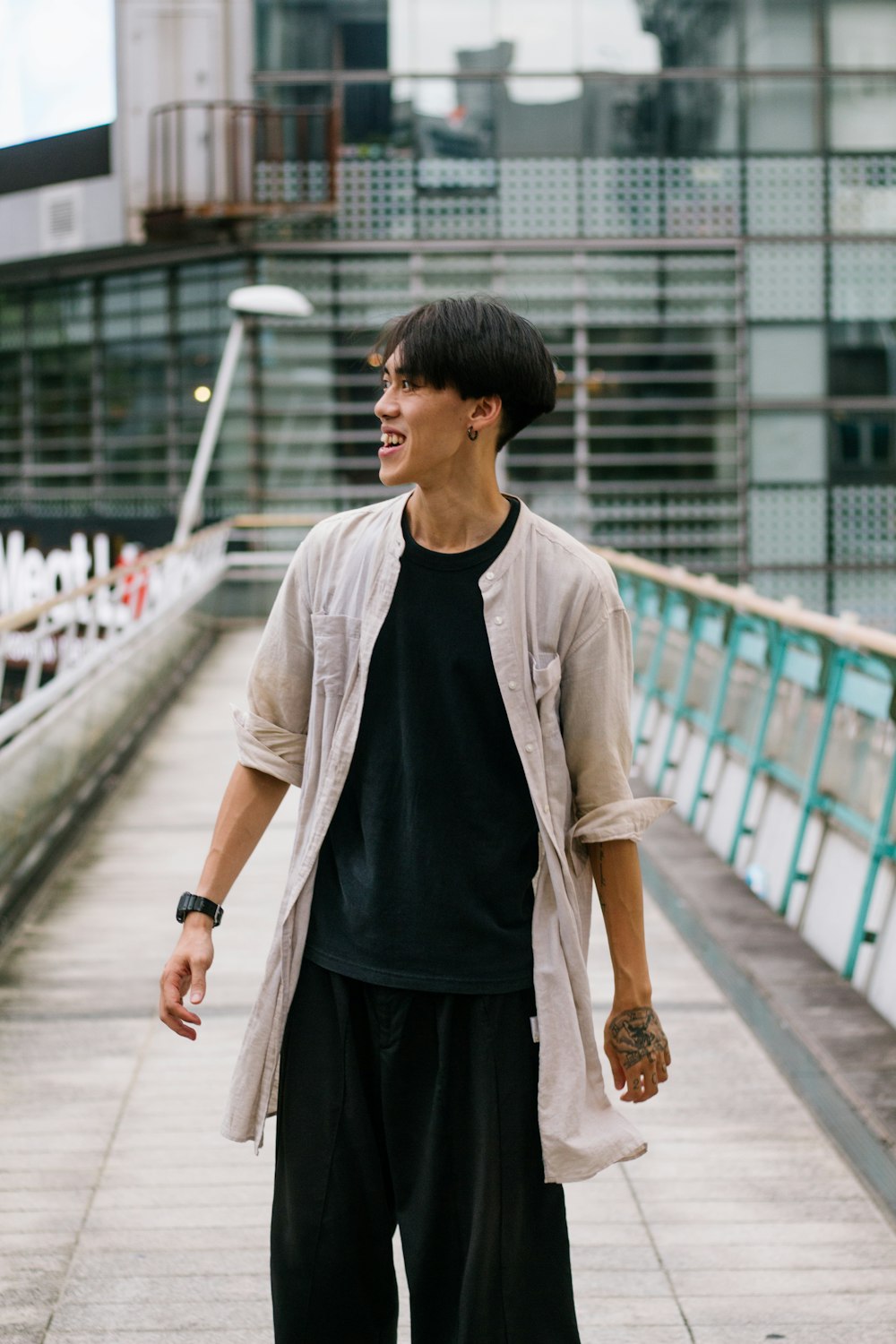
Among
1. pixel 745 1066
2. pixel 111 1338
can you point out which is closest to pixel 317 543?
pixel 111 1338

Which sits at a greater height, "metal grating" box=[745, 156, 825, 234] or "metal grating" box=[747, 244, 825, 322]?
"metal grating" box=[745, 156, 825, 234]

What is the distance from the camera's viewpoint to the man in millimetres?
2139

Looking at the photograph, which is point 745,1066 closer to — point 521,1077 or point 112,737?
point 521,1077

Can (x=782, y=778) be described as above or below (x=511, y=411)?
below

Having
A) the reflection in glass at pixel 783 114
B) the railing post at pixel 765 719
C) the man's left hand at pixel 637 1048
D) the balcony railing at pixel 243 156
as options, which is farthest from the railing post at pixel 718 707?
the reflection in glass at pixel 783 114

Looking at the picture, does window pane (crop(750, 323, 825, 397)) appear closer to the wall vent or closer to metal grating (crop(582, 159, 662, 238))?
metal grating (crop(582, 159, 662, 238))

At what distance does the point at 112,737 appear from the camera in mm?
9172

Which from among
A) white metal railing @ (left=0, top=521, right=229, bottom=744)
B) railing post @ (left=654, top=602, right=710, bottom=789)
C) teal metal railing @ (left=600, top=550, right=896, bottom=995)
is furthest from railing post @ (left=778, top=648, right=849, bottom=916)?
white metal railing @ (left=0, top=521, right=229, bottom=744)

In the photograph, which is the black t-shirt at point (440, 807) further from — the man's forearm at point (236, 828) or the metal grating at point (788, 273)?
the metal grating at point (788, 273)

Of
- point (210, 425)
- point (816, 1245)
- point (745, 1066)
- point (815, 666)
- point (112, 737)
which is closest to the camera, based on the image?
point (816, 1245)

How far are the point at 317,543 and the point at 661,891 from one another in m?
4.47

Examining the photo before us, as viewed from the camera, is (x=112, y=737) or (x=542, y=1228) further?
(x=112, y=737)

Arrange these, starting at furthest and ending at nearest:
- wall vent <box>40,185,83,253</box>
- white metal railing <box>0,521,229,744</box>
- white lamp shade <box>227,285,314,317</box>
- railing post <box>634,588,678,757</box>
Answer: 1. wall vent <box>40,185,83,253</box>
2. white lamp shade <box>227,285,314,317</box>
3. railing post <box>634,588,678,757</box>
4. white metal railing <box>0,521,229,744</box>

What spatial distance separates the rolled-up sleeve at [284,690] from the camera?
2299 millimetres
